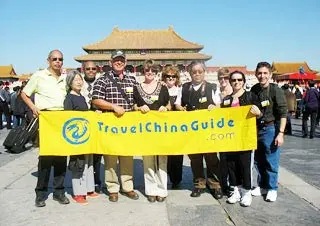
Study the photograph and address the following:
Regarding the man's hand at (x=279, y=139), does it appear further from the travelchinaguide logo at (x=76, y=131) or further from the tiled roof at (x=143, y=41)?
the tiled roof at (x=143, y=41)

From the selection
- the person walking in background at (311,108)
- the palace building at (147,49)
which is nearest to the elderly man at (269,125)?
the person walking in background at (311,108)

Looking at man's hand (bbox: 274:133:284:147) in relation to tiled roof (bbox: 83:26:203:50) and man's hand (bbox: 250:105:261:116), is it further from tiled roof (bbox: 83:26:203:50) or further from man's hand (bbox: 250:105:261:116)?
tiled roof (bbox: 83:26:203:50)

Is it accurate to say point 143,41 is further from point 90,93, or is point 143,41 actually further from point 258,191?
point 258,191

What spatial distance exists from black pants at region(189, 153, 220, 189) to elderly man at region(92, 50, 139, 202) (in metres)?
0.78

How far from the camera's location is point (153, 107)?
425cm

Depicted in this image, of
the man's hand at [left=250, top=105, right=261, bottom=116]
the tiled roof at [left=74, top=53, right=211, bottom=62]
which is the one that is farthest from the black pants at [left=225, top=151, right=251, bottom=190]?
the tiled roof at [left=74, top=53, right=211, bottom=62]

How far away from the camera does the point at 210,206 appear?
12.9 ft

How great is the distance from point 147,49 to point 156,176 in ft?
147

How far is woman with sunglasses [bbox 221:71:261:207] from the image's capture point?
157 inches

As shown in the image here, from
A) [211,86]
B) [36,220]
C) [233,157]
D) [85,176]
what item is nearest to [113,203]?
[85,176]

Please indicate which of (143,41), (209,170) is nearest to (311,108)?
(209,170)

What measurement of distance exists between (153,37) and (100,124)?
47.8 metres

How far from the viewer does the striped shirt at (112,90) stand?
165 inches

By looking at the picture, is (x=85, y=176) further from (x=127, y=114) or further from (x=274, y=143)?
(x=274, y=143)
